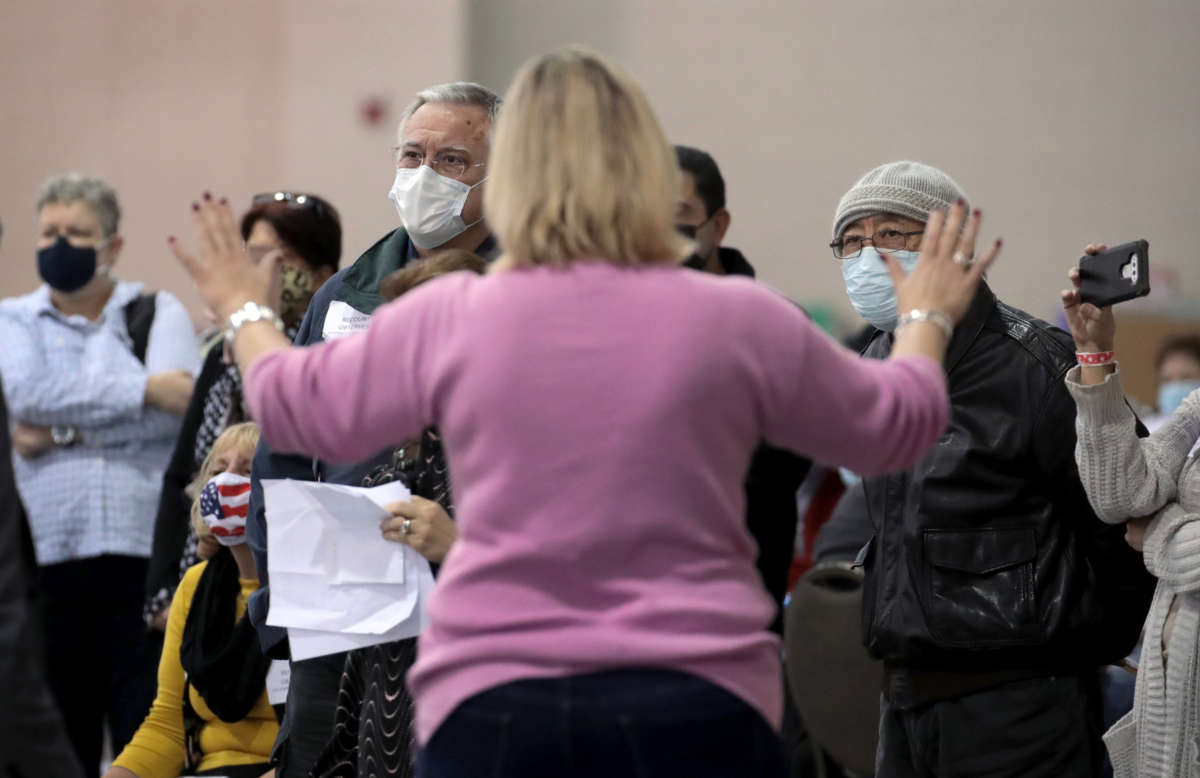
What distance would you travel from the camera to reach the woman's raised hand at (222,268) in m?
1.94

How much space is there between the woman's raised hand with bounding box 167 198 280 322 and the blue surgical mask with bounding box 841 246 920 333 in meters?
1.30

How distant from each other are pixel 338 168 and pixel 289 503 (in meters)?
5.26

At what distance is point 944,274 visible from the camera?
6.48ft

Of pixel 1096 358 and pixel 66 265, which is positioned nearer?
pixel 1096 358

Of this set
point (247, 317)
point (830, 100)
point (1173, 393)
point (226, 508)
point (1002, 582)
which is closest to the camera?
point (247, 317)

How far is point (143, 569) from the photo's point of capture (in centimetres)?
451

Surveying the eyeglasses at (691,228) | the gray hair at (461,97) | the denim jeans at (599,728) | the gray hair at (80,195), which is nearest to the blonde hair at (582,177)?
the denim jeans at (599,728)

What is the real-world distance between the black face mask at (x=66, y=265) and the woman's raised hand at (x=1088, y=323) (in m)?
3.07

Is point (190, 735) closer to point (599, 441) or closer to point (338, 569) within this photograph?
point (338, 569)

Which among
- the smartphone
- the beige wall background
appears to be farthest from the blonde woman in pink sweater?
the beige wall background

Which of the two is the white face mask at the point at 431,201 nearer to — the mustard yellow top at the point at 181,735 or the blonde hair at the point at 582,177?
the mustard yellow top at the point at 181,735

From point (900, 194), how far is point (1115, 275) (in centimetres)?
46

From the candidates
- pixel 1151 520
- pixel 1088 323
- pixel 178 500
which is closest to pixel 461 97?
pixel 1088 323

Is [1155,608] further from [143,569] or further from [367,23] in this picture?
[367,23]
